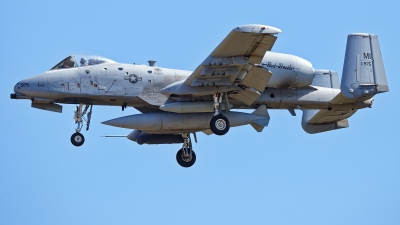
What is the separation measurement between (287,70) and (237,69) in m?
2.30

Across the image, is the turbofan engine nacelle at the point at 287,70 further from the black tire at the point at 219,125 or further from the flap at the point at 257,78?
the black tire at the point at 219,125

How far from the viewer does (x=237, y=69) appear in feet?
112

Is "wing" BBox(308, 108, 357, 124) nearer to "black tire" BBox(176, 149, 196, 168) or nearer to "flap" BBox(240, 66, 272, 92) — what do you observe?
"flap" BBox(240, 66, 272, 92)

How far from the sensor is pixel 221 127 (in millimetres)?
35375

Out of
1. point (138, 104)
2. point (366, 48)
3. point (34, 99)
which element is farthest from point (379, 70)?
point (34, 99)

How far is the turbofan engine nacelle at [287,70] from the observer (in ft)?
117

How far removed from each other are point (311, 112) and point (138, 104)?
6.70m

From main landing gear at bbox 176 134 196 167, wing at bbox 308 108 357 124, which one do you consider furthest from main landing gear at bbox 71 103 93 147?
A: wing at bbox 308 108 357 124

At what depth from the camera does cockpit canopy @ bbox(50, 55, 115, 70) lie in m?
36.2

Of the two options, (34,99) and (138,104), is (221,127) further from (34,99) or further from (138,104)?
(34,99)

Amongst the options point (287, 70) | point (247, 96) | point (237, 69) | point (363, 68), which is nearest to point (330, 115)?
point (363, 68)

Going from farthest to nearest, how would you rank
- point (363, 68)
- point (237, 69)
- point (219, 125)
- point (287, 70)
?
point (363, 68)
point (287, 70)
point (219, 125)
point (237, 69)

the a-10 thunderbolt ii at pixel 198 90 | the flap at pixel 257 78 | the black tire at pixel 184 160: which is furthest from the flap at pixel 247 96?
the black tire at pixel 184 160

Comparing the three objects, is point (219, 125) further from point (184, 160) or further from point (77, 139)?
point (77, 139)
